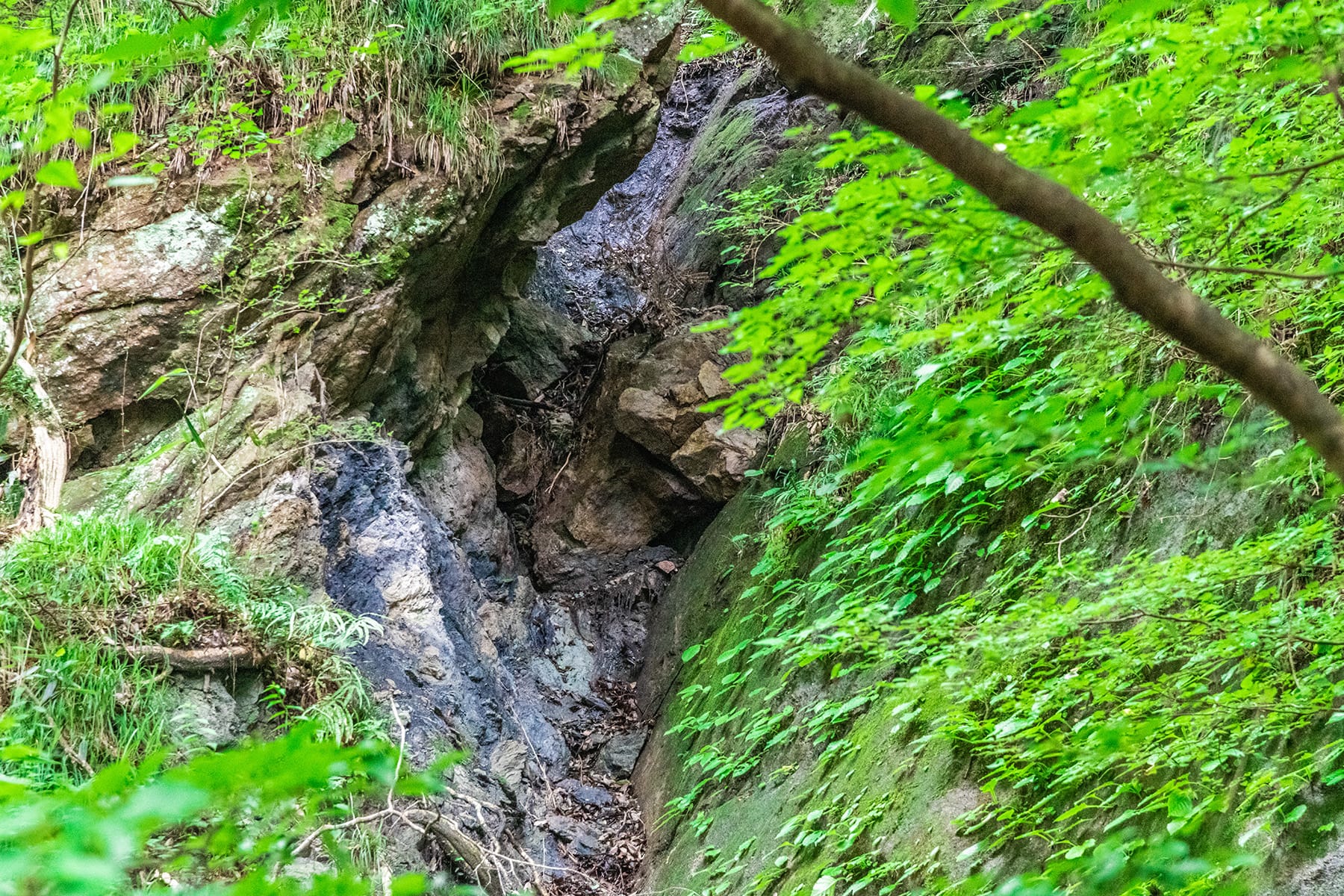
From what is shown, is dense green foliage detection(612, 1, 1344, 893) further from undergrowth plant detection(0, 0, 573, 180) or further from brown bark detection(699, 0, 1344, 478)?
undergrowth plant detection(0, 0, 573, 180)

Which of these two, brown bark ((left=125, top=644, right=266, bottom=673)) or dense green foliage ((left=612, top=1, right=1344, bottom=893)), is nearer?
dense green foliage ((left=612, top=1, right=1344, bottom=893))

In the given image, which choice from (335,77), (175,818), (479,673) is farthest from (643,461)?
(175,818)

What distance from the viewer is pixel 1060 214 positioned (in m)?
0.98

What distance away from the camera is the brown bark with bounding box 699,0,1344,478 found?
0.95 m

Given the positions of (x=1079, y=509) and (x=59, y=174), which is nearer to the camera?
(x=59, y=174)

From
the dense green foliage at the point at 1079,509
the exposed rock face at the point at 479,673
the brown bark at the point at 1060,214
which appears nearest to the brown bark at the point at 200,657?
the exposed rock face at the point at 479,673

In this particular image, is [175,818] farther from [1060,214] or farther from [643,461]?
[643,461]

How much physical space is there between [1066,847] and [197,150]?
5147mm

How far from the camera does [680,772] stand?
17.1 ft

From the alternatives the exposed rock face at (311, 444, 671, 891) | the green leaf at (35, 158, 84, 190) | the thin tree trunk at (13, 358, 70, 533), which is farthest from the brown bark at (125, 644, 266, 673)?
the green leaf at (35, 158, 84, 190)

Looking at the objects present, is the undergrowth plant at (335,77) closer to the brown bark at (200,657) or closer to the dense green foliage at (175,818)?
the brown bark at (200,657)

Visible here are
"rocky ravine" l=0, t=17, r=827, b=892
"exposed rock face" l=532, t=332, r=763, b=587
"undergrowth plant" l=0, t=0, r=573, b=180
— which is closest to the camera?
"rocky ravine" l=0, t=17, r=827, b=892

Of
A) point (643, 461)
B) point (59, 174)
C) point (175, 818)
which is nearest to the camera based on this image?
point (175, 818)

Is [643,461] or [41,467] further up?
[643,461]
